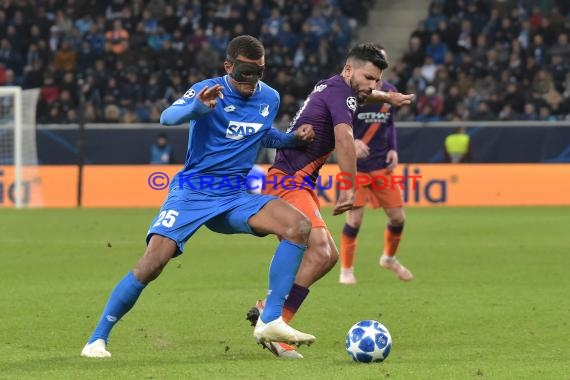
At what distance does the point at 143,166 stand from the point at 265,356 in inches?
628

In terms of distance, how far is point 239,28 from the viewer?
2833 centimetres

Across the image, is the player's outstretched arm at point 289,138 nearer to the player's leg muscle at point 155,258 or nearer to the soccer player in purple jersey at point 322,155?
the soccer player in purple jersey at point 322,155

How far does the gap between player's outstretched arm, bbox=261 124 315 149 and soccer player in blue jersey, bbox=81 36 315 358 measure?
0.22 m

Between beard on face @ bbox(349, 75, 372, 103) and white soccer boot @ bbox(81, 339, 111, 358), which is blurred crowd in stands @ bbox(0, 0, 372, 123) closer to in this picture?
beard on face @ bbox(349, 75, 372, 103)

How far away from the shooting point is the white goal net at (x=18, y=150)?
22.7 metres

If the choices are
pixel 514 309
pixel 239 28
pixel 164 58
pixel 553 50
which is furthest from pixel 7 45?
pixel 514 309

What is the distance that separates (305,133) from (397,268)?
4514mm

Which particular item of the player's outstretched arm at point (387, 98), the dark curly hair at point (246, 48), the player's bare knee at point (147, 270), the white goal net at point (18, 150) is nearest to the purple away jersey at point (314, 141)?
the player's outstretched arm at point (387, 98)

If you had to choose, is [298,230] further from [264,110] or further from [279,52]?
[279,52]

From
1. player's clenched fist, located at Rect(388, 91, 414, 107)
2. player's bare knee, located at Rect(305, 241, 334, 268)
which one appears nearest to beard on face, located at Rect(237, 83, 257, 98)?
player's bare knee, located at Rect(305, 241, 334, 268)

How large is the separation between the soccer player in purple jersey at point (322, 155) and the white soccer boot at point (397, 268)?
12.3ft

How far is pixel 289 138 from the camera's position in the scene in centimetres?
823

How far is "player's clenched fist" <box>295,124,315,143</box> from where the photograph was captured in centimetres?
817

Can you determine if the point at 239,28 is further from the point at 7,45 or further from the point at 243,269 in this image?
the point at 243,269
